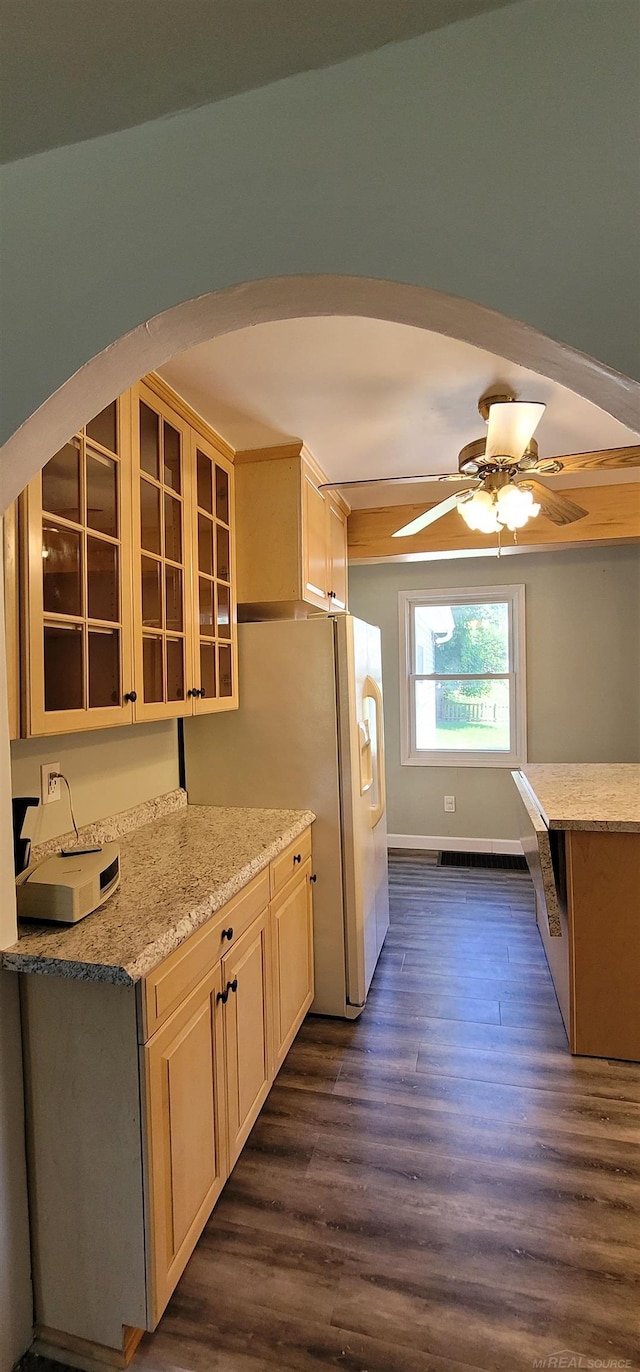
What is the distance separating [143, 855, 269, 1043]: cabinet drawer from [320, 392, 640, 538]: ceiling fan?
164cm

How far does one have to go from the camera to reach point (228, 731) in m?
2.49

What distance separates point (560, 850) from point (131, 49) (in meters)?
2.41

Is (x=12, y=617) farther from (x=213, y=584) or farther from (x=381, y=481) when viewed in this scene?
(x=381, y=481)

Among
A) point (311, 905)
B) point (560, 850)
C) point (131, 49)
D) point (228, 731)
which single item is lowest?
point (311, 905)

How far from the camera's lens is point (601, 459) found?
2.19 meters

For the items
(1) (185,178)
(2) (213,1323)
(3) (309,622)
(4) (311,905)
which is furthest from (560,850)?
(1) (185,178)

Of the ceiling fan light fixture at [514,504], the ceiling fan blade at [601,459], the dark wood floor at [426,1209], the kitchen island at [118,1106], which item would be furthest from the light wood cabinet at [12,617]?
the ceiling fan blade at [601,459]

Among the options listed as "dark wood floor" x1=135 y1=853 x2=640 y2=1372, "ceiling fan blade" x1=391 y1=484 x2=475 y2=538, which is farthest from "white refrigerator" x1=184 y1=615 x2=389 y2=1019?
"ceiling fan blade" x1=391 y1=484 x2=475 y2=538

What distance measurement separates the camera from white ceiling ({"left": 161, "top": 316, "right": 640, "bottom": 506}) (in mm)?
1726

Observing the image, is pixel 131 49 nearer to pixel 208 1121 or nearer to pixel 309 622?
pixel 309 622

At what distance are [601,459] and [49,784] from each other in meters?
2.23

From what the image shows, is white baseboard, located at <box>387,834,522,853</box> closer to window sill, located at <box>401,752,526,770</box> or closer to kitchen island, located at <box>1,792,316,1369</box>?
window sill, located at <box>401,752,526,770</box>

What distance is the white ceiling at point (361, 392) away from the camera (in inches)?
67.9

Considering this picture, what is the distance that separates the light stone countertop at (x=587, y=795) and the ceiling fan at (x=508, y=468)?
1.12 metres
